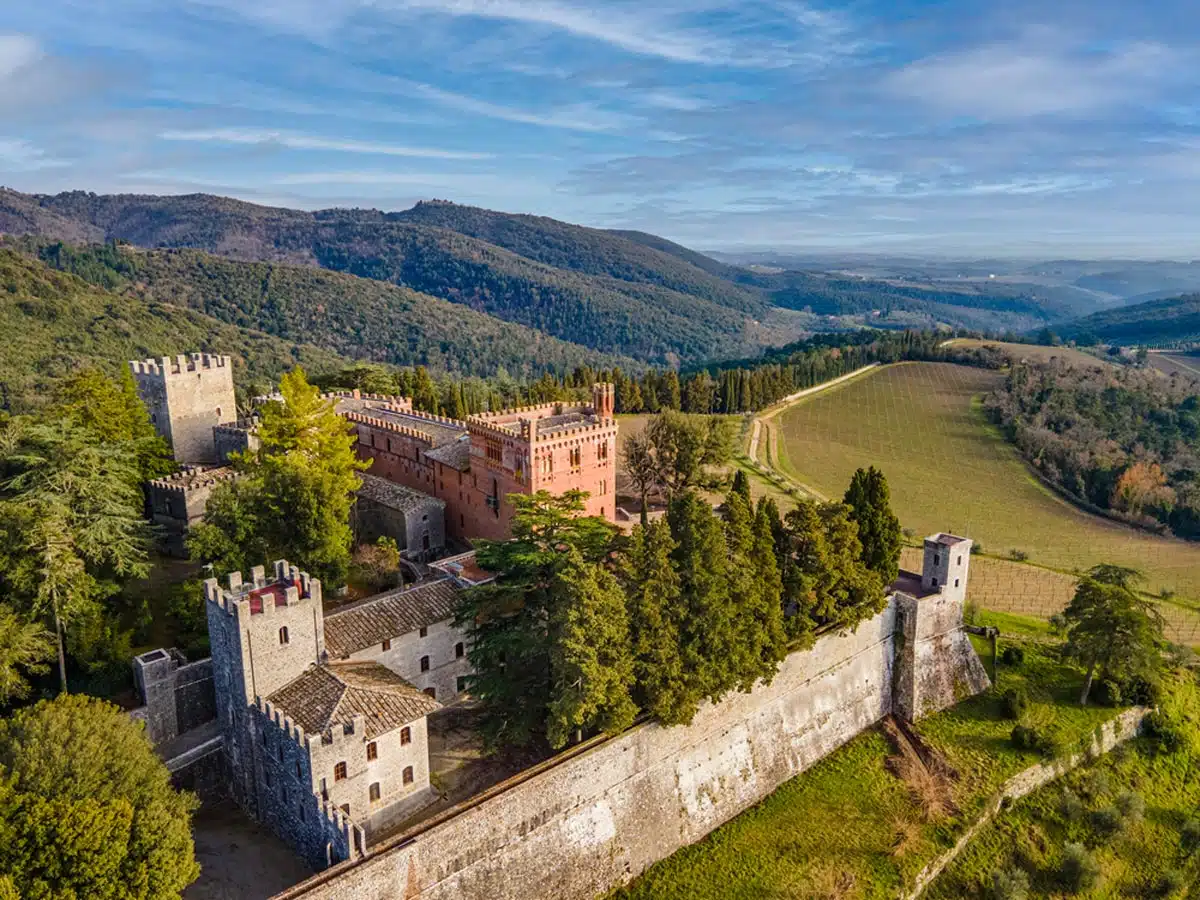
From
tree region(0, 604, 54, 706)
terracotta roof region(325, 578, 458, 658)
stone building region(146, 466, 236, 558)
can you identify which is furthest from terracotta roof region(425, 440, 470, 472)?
tree region(0, 604, 54, 706)

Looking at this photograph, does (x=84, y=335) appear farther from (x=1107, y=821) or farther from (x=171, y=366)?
(x=1107, y=821)

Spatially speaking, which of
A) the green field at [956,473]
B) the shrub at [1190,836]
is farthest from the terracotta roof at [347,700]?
the green field at [956,473]

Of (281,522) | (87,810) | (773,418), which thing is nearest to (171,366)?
(281,522)

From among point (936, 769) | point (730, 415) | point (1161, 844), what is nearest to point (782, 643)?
point (936, 769)

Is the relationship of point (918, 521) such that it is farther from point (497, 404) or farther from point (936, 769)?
point (497, 404)

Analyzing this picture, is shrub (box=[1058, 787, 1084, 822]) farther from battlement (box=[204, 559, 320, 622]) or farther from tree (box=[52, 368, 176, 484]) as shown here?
tree (box=[52, 368, 176, 484])

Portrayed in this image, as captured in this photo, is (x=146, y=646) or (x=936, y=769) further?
(x=936, y=769)
